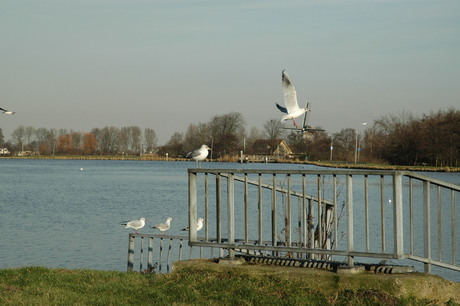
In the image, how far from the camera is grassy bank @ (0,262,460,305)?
28.2 feet

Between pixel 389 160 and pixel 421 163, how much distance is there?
6.59 m

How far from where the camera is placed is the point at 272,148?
158375 mm

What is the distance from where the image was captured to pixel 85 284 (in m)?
10.0

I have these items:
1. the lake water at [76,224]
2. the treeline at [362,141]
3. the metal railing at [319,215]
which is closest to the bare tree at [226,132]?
the treeline at [362,141]

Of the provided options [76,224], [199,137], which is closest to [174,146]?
[199,137]

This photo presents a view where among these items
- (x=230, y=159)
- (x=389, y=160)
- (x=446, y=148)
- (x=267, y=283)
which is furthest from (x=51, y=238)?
(x=230, y=159)

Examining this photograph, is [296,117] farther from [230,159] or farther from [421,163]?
[230,159]

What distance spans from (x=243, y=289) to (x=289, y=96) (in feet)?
8.92

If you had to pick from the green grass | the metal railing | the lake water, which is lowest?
the lake water

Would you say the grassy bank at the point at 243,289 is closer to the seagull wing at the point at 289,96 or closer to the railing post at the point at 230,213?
the railing post at the point at 230,213

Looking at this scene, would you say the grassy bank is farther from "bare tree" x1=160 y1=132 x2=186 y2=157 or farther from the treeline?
"bare tree" x1=160 y1=132 x2=186 y2=157

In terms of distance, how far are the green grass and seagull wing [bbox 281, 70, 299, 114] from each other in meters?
2.29

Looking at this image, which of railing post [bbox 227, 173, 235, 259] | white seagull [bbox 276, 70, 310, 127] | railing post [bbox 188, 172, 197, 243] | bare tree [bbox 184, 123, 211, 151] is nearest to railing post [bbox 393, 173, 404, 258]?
white seagull [bbox 276, 70, 310, 127]

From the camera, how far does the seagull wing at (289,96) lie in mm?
9742
